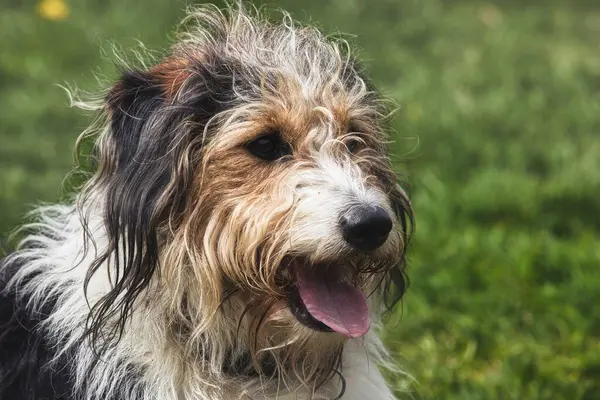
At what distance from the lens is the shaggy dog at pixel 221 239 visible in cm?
319

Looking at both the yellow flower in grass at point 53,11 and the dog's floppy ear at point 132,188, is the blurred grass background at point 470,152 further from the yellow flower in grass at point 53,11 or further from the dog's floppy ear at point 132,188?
the dog's floppy ear at point 132,188

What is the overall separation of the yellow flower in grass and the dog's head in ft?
21.7

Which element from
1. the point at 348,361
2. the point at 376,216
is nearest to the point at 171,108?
the point at 376,216

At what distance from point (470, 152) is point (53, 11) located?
4.49 m

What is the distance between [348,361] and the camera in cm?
363

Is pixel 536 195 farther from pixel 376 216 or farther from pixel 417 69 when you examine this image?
pixel 376 216

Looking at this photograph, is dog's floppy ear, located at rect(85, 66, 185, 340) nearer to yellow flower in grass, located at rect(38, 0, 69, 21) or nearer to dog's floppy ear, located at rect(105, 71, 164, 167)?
dog's floppy ear, located at rect(105, 71, 164, 167)

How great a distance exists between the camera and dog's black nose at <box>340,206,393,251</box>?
3.06m

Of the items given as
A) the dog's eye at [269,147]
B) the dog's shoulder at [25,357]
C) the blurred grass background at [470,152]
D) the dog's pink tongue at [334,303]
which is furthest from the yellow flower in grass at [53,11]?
the dog's pink tongue at [334,303]

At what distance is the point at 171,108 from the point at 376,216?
2.38 feet

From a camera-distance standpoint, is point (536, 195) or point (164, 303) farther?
point (536, 195)

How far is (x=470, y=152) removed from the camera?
7.18 meters

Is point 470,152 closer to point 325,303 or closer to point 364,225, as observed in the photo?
point 325,303

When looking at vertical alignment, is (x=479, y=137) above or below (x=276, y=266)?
below
